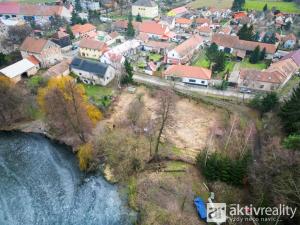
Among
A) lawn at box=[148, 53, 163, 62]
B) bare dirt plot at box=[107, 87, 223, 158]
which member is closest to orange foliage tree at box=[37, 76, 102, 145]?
bare dirt plot at box=[107, 87, 223, 158]

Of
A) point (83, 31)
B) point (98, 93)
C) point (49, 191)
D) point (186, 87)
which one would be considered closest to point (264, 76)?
point (186, 87)

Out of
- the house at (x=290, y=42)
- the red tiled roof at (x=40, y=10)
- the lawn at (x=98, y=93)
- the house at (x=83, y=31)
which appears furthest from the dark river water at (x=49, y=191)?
the house at (x=290, y=42)

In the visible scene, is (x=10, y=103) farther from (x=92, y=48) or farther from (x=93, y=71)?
(x=92, y=48)

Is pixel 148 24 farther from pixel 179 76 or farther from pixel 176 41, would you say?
pixel 179 76

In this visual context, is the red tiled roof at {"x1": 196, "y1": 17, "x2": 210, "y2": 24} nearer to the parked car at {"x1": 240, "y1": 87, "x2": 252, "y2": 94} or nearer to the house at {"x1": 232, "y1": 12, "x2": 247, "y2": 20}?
the house at {"x1": 232, "y1": 12, "x2": 247, "y2": 20}

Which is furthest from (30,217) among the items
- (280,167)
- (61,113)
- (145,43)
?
(145,43)
